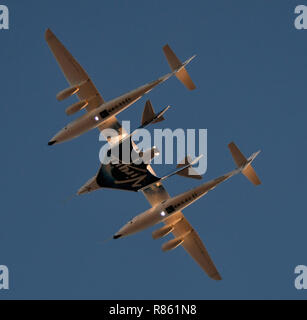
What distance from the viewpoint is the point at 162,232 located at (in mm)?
70562

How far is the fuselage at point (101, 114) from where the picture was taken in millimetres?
66688

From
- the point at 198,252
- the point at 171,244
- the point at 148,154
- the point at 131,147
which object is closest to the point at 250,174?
the point at 148,154

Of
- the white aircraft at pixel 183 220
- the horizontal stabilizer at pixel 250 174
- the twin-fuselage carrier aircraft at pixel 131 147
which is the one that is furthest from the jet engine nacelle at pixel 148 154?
the horizontal stabilizer at pixel 250 174

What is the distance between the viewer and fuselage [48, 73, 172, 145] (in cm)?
6669

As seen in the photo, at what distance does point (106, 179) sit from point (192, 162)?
7.53m

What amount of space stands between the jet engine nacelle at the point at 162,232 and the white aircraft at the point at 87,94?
33.8ft

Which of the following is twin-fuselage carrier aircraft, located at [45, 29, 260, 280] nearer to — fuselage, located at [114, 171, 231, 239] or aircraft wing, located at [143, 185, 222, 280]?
fuselage, located at [114, 171, 231, 239]

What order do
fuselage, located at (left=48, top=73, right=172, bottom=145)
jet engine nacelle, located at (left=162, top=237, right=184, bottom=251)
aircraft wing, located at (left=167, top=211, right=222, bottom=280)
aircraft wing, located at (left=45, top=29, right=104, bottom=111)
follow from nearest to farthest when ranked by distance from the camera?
fuselage, located at (left=48, top=73, right=172, bottom=145), aircraft wing, located at (left=45, top=29, right=104, bottom=111), jet engine nacelle, located at (left=162, top=237, right=184, bottom=251), aircraft wing, located at (left=167, top=211, right=222, bottom=280)

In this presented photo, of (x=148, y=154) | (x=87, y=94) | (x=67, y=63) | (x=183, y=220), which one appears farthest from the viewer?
(x=183, y=220)

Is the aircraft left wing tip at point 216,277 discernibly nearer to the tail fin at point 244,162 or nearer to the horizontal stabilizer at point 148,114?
the tail fin at point 244,162

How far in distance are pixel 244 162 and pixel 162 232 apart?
9.55m

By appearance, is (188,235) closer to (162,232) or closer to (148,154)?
(162,232)

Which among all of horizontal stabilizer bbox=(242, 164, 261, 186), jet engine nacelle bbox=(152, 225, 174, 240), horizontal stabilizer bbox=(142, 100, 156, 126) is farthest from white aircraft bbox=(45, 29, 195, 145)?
jet engine nacelle bbox=(152, 225, 174, 240)

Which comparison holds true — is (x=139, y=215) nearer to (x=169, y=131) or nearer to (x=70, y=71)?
(x=169, y=131)
